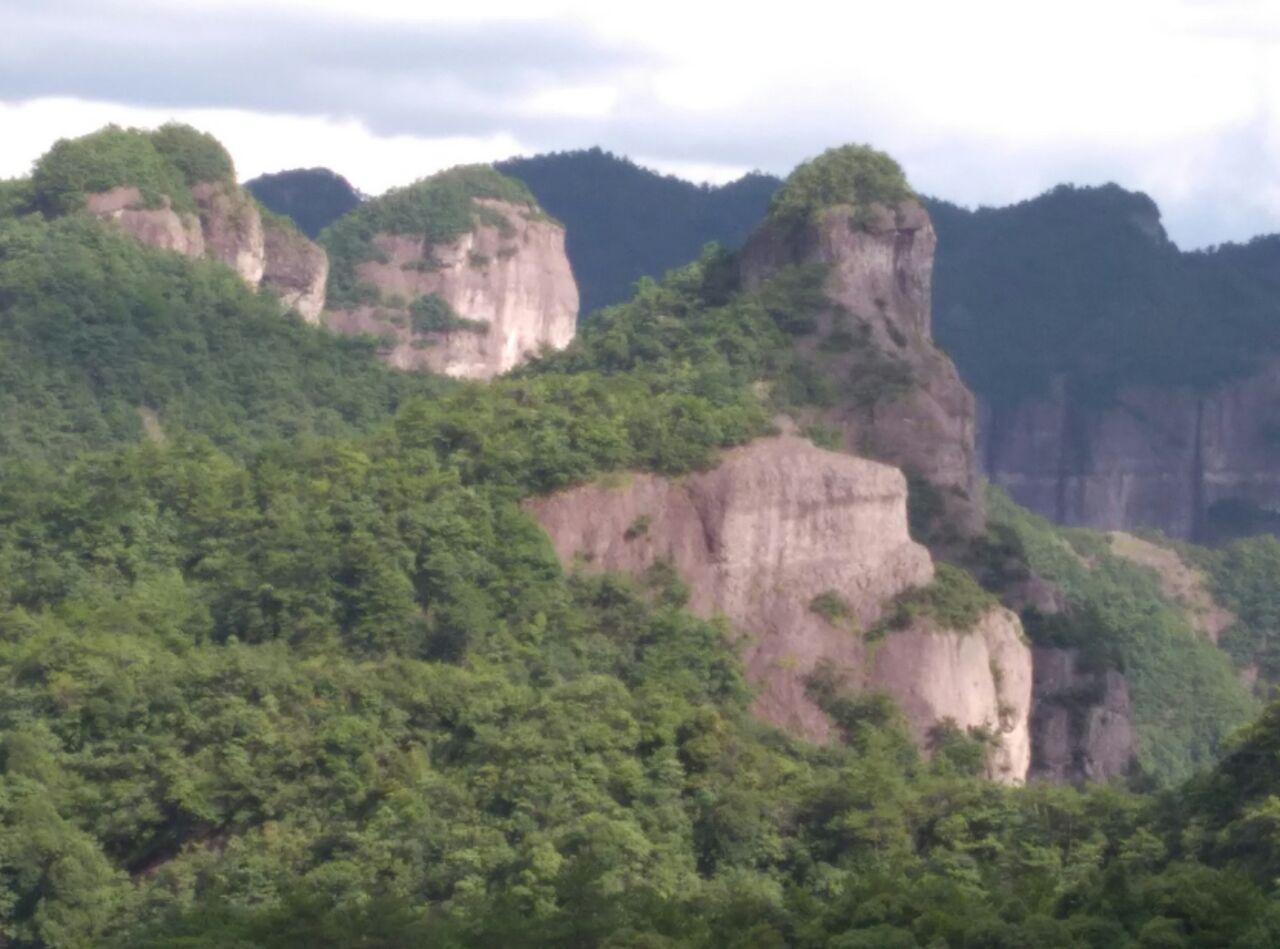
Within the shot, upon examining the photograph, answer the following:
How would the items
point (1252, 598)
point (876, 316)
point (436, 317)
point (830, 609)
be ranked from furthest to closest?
point (436, 317)
point (1252, 598)
point (876, 316)
point (830, 609)

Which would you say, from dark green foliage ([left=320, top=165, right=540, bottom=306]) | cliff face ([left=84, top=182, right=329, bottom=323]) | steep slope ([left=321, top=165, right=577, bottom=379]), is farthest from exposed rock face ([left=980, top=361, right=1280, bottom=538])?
cliff face ([left=84, top=182, right=329, bottom=323])

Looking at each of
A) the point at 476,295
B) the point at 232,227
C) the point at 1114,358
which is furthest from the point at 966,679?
the point at 1114,358

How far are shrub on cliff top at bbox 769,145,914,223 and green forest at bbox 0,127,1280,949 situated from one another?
5.24ft

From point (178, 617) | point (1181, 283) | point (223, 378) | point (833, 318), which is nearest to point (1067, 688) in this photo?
point (833, 318)

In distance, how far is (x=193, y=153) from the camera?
7731 cm

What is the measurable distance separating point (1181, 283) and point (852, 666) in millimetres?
85790

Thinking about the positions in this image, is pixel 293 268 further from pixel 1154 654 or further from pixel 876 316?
pixel 876 316

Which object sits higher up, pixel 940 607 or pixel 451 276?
pixel 451 276

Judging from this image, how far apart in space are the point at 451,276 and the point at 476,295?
3.29 feet

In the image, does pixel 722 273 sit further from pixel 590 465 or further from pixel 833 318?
pixel 590 465

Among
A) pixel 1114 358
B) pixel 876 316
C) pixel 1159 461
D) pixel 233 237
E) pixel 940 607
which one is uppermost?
pixel 233 237

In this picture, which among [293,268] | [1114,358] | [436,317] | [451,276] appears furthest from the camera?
[1114,358]

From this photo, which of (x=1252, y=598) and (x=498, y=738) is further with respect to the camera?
(x=1252, y=598)

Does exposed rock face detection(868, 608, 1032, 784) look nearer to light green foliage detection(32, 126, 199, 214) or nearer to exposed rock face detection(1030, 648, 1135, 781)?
exposed rock face detection(1030, 648, 1135, 781)
